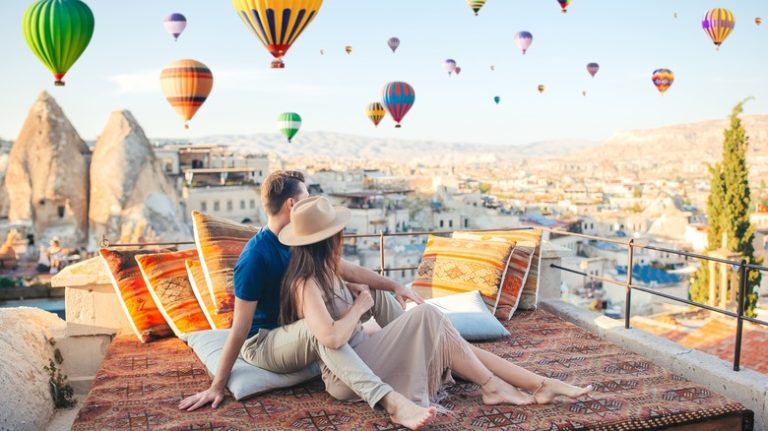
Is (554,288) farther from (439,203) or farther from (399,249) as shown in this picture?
(439,203)

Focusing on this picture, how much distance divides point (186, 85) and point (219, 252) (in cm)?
1638

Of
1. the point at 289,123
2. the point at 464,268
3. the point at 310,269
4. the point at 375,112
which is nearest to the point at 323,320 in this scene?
the point at 310,269

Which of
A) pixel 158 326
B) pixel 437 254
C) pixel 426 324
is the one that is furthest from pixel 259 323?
pixel 437 254

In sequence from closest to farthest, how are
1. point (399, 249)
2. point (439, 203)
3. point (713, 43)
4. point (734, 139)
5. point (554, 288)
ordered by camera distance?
point (554, 288) → point (734, 139) → point (713, 43) → point (399, 249) → point (439, 203)

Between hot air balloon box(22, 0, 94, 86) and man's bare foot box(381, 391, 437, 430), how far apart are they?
560 inches

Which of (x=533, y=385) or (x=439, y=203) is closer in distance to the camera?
(x=533, y=385)

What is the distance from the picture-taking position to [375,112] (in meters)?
32.5

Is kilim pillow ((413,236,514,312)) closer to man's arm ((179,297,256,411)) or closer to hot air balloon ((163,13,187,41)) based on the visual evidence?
man's arm ((179,297,256,411))

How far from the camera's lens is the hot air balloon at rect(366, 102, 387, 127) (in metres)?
32.2

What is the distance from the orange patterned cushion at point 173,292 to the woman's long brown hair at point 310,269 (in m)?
1.30

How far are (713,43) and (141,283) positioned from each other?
30619mm

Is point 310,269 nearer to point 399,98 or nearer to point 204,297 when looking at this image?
point 204,297

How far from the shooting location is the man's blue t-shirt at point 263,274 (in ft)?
10.6

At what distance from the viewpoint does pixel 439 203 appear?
6412 cm
